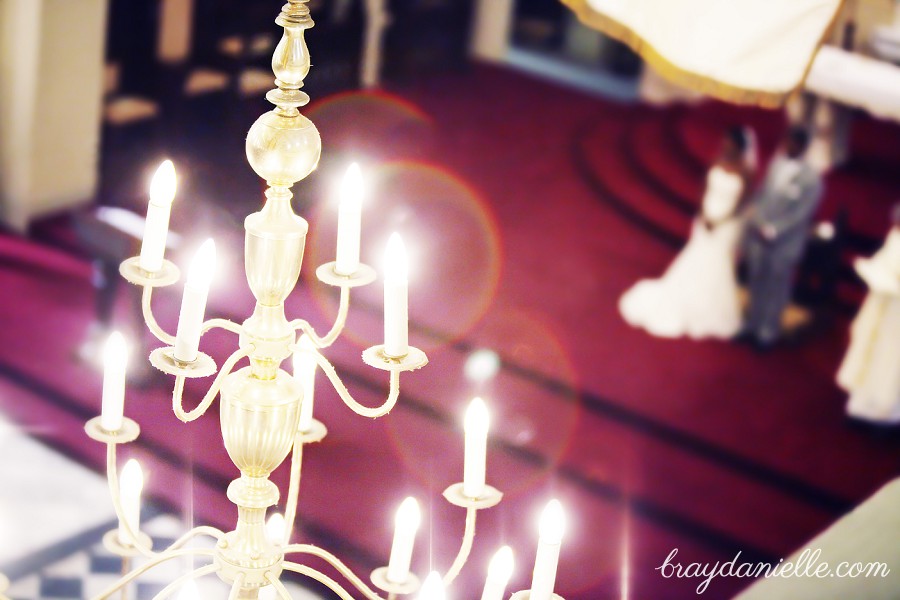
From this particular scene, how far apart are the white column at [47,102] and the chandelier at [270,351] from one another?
5882 millimetres

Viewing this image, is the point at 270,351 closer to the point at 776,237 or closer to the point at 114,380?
the point at 114,380

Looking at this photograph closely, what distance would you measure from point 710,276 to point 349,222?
225 inches

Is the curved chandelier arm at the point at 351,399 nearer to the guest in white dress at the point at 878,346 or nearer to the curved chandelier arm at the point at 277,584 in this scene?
the curved chandelier arm at the point at 277,584

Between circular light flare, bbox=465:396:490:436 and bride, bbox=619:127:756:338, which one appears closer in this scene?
circular light flare, bbox=465:396:490:436

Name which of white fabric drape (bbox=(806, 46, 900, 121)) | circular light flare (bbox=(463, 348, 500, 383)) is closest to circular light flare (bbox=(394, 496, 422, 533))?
circular light flare (bbox=(463, 348, 500, 383))

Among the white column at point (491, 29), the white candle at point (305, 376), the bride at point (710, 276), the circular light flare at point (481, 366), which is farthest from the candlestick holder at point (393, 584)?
the white column at point (491, 29)

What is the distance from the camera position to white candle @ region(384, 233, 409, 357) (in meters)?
1.91

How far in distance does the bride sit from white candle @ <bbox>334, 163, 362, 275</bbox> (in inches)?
215

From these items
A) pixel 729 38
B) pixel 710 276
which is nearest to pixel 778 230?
pixel 710 276

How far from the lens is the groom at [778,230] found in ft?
23.8

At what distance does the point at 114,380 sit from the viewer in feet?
6.67

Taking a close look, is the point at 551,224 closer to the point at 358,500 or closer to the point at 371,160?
the point at 371,160

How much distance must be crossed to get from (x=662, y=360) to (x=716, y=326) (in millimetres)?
580

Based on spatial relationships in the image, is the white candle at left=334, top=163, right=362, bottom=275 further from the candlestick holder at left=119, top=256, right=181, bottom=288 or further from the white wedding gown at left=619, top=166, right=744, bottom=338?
the white wedding gown at left=619, top=166, right=744, bottom=338
